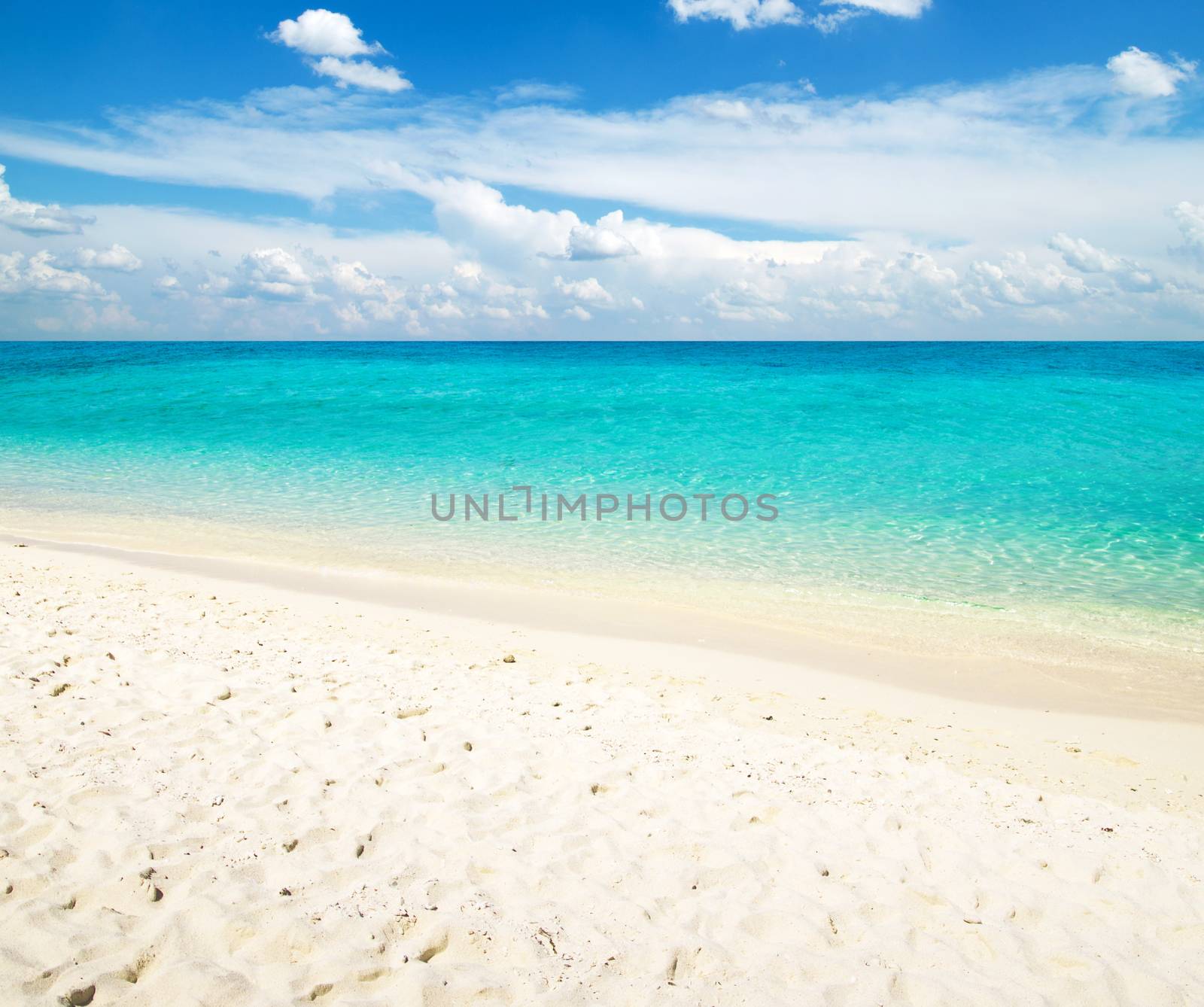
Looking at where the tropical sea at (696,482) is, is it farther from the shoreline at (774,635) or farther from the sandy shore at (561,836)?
the sandy shore at (561,836)

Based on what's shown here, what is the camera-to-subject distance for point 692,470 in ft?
55.5

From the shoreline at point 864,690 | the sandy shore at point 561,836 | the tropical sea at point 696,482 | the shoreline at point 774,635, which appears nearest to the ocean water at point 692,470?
the tropical sea at point 696,482

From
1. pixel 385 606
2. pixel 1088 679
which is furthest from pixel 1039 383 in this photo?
pixel 385 606

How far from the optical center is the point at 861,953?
11.0 ft

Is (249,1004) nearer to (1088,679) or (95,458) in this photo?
(1088,679)

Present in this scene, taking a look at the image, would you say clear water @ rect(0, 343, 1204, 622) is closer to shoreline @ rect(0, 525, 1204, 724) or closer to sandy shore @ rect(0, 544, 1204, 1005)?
shoreline @ rect(0, 525, 1204, 724)

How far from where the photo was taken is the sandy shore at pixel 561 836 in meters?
3.16

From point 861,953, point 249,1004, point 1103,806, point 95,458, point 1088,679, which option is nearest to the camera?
point 249,1004

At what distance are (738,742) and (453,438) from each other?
17.2 meters

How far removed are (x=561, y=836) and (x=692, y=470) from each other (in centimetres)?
1325

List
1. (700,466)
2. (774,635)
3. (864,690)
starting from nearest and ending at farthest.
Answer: (864,690) < (774,635) < (700,466)

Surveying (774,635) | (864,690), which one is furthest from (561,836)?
(774,635)

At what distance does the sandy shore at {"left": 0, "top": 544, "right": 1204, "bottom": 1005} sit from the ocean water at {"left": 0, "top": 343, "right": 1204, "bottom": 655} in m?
3.67

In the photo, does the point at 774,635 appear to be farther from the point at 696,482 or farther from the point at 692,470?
the point at 692,470
